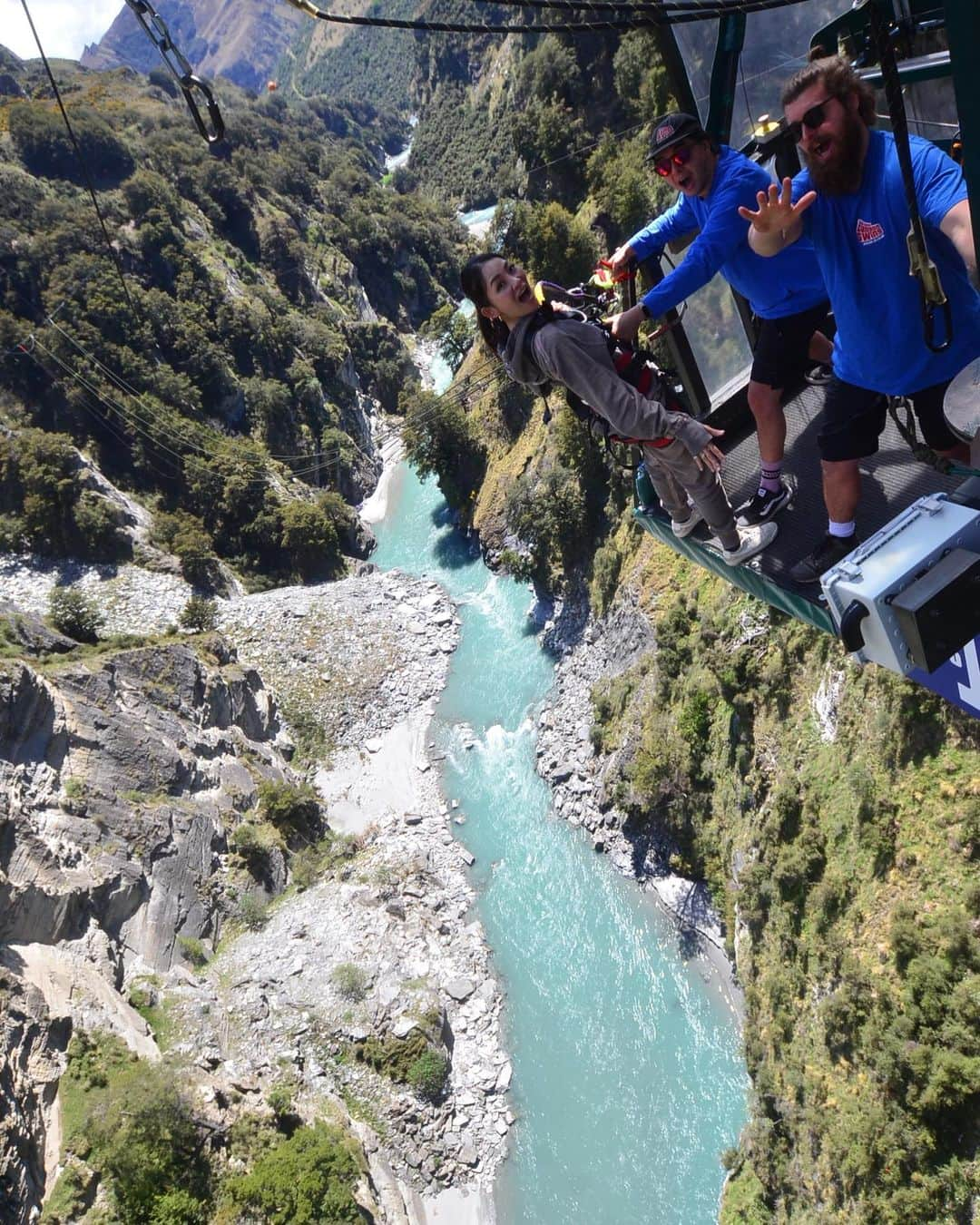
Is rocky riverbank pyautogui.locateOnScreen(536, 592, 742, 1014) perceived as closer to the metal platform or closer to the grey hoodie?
the metal platform

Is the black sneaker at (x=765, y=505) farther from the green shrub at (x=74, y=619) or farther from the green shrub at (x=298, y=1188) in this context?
the green shrub at (x=74, y=619)

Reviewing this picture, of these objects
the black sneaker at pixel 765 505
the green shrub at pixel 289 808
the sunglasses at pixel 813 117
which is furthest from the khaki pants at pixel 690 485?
the green shrub at pixel 289 808

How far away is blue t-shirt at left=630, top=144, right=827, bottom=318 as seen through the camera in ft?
13.9

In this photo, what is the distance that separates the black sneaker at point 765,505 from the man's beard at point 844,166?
8.29ft

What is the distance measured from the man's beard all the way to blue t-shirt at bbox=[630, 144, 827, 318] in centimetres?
102

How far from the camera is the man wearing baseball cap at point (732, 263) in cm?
424

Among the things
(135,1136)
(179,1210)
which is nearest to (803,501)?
(135,1136)

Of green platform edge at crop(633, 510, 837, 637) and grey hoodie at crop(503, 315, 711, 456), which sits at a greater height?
grey hoodie at crop(503, 315, 711, 456)

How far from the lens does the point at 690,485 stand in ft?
16.0

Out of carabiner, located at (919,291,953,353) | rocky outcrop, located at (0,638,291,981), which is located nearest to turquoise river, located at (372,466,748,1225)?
rocky outcrop, located at (0,638,291,981)

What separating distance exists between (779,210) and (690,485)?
1.91 m

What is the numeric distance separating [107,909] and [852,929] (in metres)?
16.0

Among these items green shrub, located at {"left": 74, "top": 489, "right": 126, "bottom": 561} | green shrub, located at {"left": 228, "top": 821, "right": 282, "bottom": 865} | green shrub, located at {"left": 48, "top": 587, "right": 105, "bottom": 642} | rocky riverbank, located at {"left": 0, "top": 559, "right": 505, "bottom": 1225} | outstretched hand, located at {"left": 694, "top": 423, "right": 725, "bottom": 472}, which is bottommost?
green shrub, located at {"left": 74, "top": 489, "right": 126, "bottom": 561}

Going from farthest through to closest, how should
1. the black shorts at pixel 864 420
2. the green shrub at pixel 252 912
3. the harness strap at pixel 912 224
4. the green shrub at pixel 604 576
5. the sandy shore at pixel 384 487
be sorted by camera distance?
the sandy shore at pixel 384 487 < the green shrub at pixel 604 576 < the green shrub at pixel 252 912 < the black shorts at pixel 864 420 < the harness strap at pixel 912 224
